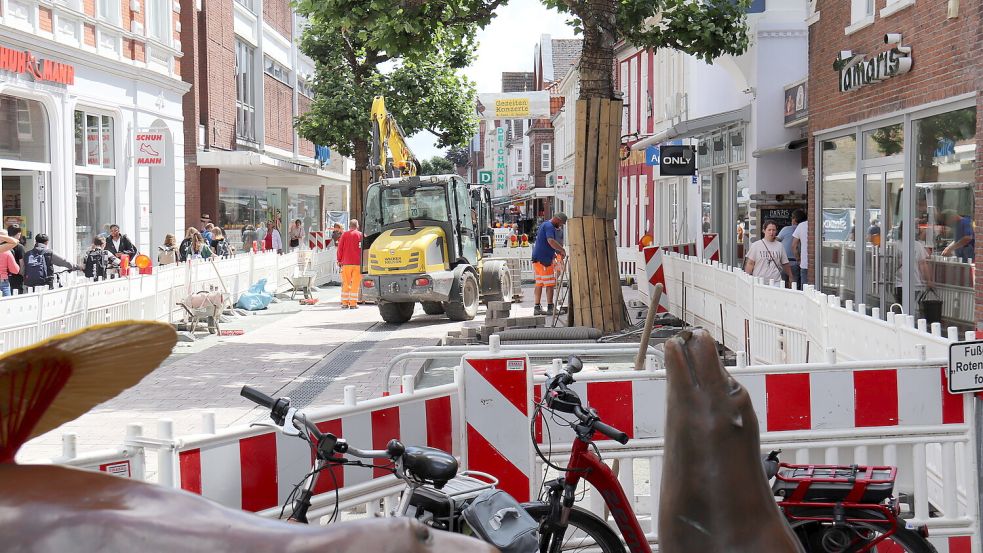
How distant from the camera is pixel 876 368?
17.2 feet

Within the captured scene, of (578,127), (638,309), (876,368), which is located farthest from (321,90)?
(876,368)

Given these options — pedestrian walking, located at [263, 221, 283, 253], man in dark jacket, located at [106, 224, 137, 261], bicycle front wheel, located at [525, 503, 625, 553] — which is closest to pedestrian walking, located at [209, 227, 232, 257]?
pedestrian walking, located at [263, 221, 283, 253]

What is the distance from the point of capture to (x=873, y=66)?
43.5ft

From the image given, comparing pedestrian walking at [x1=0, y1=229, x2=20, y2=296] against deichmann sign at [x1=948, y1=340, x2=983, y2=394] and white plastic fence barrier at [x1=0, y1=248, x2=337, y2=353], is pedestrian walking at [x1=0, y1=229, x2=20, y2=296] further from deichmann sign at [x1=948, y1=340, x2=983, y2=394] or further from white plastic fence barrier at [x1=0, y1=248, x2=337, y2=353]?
deichmann sign at [x1=948, y1=340, x2=983, y2=394]

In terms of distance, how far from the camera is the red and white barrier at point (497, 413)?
191 inches

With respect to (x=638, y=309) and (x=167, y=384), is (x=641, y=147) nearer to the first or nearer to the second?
(x=638, y=309)

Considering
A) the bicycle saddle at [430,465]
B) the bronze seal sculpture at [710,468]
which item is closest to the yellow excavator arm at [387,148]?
the bicycle saddle at [430,465]

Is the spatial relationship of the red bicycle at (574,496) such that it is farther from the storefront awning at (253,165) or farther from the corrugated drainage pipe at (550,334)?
the storefront awning at (253,165)

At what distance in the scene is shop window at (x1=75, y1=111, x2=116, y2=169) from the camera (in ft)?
77.3

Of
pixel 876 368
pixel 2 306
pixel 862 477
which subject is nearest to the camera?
pixel 862 477

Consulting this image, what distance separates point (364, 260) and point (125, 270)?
425cm

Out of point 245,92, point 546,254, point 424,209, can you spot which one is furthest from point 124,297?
point 245,92

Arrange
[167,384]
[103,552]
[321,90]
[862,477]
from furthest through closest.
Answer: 1. [321,90]
2. [167,384]
3. [862,477]
4. [103,552]

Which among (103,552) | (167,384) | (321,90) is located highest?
(321,90)
